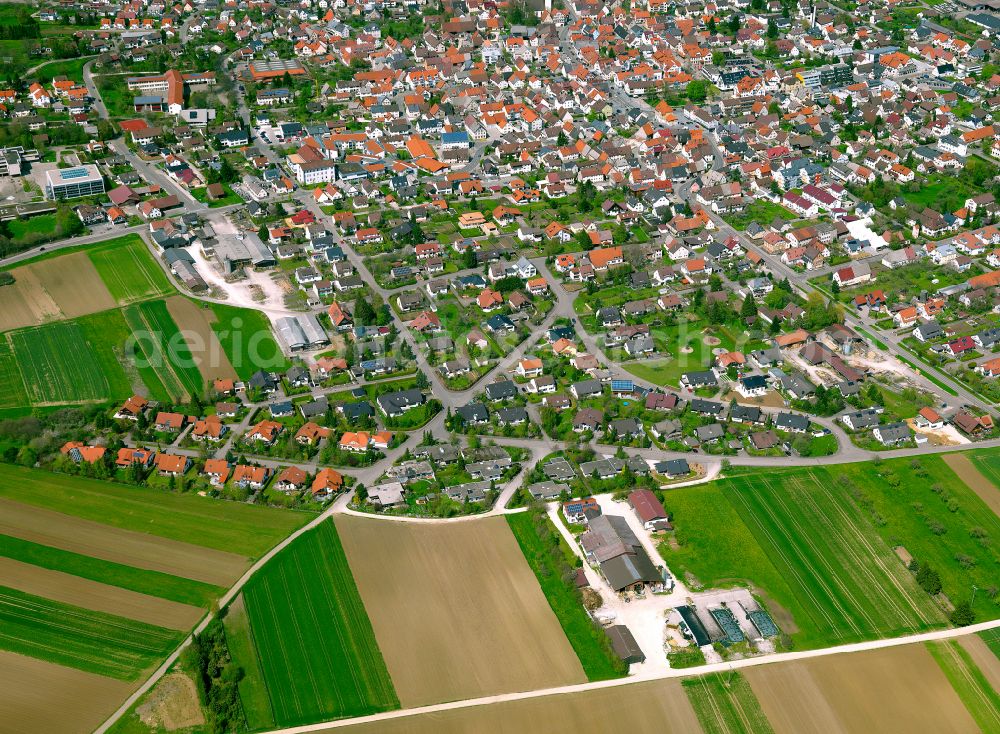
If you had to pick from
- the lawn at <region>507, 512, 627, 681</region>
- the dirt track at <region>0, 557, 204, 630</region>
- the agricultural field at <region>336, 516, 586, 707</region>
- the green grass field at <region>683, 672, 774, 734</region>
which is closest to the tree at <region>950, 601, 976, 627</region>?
the green grass field at <region>683, 672, 774, 734</region>

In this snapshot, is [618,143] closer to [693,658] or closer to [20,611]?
[693,658]

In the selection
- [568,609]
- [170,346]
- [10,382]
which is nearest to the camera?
[568,609]

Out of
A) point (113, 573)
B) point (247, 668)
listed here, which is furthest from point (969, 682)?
point (113, 573)

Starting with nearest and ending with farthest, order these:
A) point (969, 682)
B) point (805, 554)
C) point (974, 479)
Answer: point (969, 682), point (805, 554), point (974, 479)

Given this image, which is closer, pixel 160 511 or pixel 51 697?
pixel 51 697

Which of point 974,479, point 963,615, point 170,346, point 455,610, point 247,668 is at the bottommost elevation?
point 974,479

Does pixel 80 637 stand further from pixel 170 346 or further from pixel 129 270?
pixel 129 270

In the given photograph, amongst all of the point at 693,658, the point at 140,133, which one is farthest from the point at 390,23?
the point at 693,658
